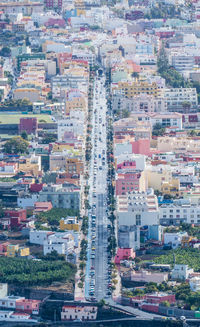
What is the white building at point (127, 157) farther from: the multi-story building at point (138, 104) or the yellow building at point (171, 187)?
the multi-story building at point (138, 104)

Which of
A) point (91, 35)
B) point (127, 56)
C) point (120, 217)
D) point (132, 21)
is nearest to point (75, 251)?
point (120, 217)

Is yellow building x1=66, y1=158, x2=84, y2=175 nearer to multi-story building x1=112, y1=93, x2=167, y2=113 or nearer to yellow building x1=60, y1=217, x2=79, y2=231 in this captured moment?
yellow building x1=60, y1=217, x2=79, y2=231

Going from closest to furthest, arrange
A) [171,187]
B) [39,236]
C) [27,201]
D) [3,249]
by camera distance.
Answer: [3,249] < [39,236] < [27,201] < [171,187]

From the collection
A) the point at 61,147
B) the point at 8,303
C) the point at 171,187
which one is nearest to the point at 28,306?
the point at 8,303

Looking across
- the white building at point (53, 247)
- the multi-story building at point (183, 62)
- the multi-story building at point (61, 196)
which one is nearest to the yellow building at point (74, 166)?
the multi-story building at point (61, 196)

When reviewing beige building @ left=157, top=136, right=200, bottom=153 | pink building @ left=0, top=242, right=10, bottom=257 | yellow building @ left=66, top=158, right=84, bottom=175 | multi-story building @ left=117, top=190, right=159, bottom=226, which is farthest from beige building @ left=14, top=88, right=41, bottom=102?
pink building @ left=0, top=242, right=10, bottom=257

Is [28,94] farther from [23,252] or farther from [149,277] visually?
[149,277]

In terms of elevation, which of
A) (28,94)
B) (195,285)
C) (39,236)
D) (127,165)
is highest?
(28,94)

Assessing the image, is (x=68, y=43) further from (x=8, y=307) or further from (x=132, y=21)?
(x=8, y=307)
